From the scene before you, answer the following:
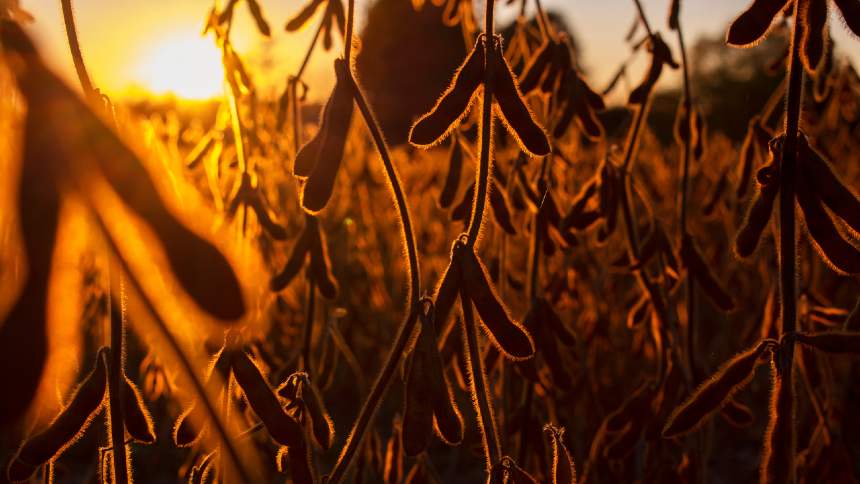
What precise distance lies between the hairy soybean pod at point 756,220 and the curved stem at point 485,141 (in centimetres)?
38

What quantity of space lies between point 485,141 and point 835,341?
479 mm

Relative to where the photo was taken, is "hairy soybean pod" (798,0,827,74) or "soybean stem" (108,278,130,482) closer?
"soybean stem" (108,278,130,482)

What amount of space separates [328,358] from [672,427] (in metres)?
0.89

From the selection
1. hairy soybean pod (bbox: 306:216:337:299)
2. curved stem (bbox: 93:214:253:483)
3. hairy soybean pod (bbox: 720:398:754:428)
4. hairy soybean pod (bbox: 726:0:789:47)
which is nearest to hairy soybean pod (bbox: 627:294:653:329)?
hairy soybean pod (bbox: 720:398:754:428)

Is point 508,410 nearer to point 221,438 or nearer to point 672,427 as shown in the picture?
point 672,427

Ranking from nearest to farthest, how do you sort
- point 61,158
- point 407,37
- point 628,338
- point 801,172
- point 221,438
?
1. point 61,158
2. point 221,438
3. point 801,172
4. point 628,338
5. point 407,37

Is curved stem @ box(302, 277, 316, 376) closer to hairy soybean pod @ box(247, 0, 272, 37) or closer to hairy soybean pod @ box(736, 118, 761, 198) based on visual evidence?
hairy soybean pod @ box(247, 0, 272, 37)

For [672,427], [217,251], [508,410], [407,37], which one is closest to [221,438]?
[217,251]

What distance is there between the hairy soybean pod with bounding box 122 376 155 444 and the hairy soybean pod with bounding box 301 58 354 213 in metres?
0.32

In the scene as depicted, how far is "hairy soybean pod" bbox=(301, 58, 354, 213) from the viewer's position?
88 cm

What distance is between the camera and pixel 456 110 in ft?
3.06

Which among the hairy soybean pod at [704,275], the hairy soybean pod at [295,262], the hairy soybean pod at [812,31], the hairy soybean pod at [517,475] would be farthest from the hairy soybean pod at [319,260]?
the hairy soybean pod at [812,31]

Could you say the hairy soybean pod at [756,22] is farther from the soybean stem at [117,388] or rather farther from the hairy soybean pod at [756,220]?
the soybean stem at [117,388]

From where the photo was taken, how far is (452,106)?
932 mm
